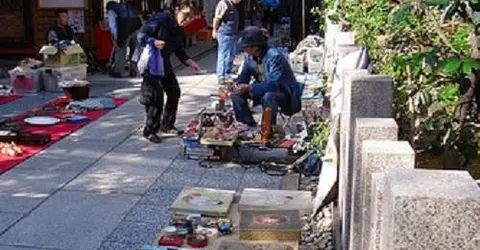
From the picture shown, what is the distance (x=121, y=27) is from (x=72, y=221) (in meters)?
7.46

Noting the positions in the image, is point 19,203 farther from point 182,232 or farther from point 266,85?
point 266,85

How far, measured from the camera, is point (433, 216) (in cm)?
195

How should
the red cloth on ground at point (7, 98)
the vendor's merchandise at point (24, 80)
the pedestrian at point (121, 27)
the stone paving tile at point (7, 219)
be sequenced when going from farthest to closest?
the pedestrian at point (121, 27), the vendor's merchandise at point (24, 80), the red cloth on ground at point (7, 98), the stone paving tile at point (7, 219)

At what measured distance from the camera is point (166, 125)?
8.25 m

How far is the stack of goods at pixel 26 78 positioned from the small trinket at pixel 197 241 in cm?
721

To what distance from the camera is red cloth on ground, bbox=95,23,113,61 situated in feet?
43.7

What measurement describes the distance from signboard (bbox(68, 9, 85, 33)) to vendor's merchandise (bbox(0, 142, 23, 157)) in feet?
19.9

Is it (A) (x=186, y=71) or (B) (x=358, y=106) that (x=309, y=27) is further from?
(B) (x=358, y=106)

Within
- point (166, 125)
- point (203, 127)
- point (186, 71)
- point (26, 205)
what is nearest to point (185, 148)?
point (203, 127)

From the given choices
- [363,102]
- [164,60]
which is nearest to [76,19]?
[164,60]

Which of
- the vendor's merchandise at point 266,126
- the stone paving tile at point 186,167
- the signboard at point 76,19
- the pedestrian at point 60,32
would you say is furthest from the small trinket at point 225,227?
the signboard at point 76,19

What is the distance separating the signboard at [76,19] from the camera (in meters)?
13.2

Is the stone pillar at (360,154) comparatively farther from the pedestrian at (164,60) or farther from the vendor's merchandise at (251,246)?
the pedestrian at (164,60)

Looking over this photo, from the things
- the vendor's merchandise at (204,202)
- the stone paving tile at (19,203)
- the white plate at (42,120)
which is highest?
the white plate at (42,120)
